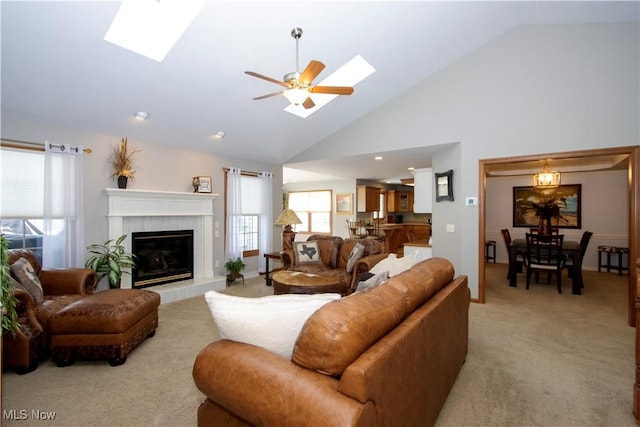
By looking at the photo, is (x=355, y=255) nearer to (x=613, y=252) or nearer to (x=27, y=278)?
(x=27, y=278)

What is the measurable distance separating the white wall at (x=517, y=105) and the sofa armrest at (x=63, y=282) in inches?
175

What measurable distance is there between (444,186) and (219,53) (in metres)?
3.62

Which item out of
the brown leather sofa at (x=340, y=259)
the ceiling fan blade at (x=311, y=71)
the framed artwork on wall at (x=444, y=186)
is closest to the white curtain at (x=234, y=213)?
the brown leather sofa at (x=340, y=259)

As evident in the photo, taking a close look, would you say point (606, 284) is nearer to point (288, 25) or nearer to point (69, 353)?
point (288, 25)

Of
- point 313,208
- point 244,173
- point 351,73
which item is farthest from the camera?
point 313,208

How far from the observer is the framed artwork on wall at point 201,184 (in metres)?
5.12

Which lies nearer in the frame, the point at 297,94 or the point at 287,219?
the point at 297,94

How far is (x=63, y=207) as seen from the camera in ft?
12.4

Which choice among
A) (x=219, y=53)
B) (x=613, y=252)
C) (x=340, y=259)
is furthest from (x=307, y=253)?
(x=613, y=252)

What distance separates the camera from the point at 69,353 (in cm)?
259

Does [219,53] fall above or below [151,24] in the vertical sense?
below

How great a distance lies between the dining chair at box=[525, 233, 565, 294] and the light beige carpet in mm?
1140

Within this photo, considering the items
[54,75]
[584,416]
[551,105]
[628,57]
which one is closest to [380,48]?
[551,105]

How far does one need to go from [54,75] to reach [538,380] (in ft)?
16.8
